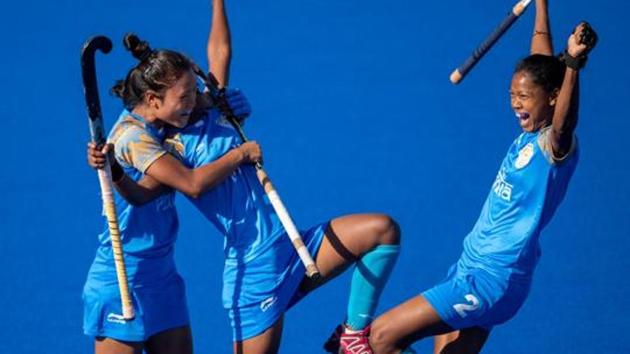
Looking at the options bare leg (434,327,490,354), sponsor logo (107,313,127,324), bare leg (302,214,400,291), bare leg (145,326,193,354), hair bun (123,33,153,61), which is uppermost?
hair bun (123,33,153,61)

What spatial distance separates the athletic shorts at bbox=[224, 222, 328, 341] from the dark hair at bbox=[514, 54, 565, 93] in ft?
3.49

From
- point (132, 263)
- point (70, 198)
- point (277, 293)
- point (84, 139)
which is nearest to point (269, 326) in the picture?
point (277, 293)

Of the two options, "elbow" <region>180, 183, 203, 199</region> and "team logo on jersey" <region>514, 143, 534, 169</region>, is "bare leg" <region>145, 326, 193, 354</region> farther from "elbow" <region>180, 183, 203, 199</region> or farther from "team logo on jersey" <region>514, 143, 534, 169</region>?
"team logo on jersey" <region>514, 143, 534, 169</region>

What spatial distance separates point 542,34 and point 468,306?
1407 mm

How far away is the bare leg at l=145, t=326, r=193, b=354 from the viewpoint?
5324 mm

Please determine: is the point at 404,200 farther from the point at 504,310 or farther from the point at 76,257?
the point at 504,310

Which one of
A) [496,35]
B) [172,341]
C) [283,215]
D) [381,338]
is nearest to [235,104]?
[283,215]

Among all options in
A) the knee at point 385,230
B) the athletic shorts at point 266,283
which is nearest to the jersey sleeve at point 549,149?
the knee at point 385,230

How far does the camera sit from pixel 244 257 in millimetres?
5133

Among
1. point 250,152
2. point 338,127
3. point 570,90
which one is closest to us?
point 570,90

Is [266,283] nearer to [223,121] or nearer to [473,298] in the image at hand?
[223,121]

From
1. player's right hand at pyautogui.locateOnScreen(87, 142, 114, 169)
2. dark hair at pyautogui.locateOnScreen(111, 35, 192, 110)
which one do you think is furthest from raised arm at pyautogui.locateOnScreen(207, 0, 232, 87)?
player's right hand at pyautogui.locateOnScreen(87, 142, 114, 169)

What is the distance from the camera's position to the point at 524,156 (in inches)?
194

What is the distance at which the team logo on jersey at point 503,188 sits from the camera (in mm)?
4949
